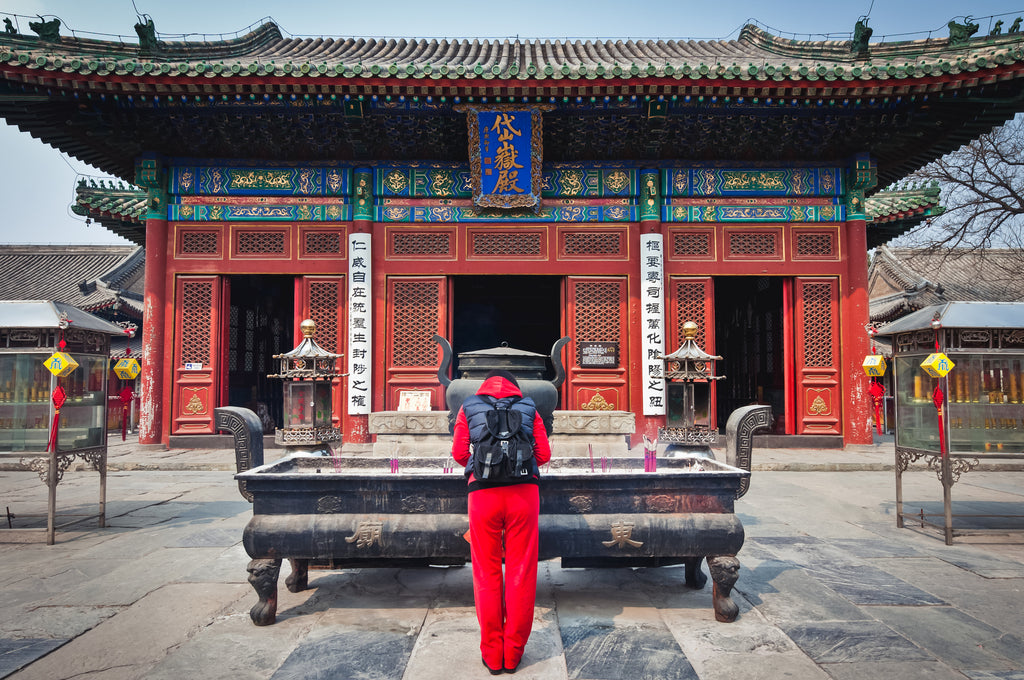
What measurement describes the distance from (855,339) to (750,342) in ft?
12.9

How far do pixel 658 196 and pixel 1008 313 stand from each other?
5.88m

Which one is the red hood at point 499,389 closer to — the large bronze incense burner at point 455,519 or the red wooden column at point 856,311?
the large bronze incense burner at point 455,519

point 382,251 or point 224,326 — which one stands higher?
point 382,251

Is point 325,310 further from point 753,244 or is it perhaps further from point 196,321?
point 753,244

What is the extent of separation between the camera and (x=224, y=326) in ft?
34.1

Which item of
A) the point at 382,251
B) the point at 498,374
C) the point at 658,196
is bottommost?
the point at 498,374

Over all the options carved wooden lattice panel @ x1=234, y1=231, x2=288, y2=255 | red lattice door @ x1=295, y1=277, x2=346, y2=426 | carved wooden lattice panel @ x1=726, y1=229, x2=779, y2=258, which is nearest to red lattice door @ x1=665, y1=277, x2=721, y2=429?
carved wooden lattice panel @ x1=726, y1=229, x2=779, y2=258

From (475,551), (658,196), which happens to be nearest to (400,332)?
(658,196)

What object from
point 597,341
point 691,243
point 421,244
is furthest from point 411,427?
point 691,243

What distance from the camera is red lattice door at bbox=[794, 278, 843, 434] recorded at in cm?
1012

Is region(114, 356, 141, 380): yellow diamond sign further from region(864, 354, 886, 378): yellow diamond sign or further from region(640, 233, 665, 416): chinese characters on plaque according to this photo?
region(864, 354, 886, 378): yellow diamond sign

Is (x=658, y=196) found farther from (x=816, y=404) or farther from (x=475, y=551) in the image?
(x=475, y=551)

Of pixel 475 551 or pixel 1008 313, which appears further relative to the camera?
pixel 1008 313

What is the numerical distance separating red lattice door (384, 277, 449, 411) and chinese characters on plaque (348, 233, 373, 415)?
1.13ft
